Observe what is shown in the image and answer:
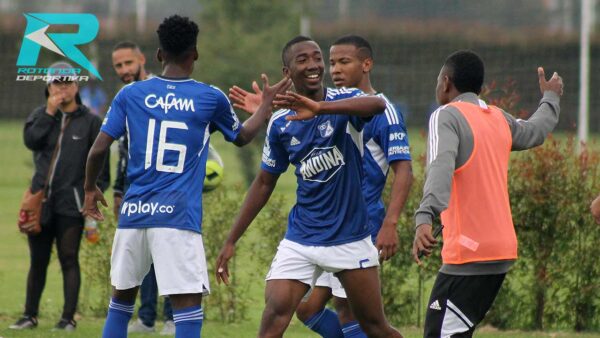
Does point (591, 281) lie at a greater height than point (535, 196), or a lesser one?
lesser

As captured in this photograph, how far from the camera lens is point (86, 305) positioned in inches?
442

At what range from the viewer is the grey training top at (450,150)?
595 centimetres

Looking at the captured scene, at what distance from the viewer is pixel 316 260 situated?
6.82 metres

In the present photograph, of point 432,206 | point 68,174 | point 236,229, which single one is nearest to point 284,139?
point 236,229

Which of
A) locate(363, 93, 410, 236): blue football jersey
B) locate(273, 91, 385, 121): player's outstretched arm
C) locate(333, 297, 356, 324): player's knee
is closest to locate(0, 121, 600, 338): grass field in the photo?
locate(333, 297, 356, 324): player's knee

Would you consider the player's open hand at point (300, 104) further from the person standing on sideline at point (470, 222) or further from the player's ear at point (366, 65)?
the player's ear at point (366, 65)

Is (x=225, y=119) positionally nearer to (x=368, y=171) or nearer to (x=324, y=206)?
(x=324, y=206)

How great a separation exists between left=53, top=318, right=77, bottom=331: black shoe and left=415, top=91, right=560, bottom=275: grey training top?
4511 millimetres

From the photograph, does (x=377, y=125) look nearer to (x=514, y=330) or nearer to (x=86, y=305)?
(x=514, y=330)

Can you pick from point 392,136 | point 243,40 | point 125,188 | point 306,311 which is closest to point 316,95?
point 392,136

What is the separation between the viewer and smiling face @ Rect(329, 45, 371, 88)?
798 cm

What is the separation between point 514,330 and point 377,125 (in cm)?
377

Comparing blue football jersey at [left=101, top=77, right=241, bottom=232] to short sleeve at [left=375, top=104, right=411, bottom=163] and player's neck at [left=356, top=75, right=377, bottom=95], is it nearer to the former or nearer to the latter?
short sleeve at [left=375, top=104, right=411, bottom=163]

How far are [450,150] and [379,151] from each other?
1564 mm
